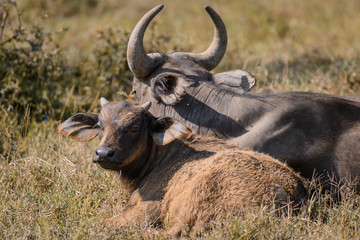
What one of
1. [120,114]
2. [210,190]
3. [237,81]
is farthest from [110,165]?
[237,81]

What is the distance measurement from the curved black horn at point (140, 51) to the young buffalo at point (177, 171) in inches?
43.0

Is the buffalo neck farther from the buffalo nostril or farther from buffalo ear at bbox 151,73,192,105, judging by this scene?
the buffalo nostril

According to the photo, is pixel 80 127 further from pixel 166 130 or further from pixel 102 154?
pixel 166 130

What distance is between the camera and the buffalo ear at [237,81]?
696 centimetres

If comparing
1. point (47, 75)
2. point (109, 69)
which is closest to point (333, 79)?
point (109, 69)

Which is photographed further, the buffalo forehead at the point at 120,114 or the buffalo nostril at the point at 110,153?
the buffalo forehead at the point at 120,114

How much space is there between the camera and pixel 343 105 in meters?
6.37

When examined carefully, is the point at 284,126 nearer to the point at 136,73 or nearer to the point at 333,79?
the point at 136,73

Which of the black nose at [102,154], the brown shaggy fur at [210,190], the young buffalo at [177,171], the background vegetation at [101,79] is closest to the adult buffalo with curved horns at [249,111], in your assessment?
the background vegetation at [101,79]

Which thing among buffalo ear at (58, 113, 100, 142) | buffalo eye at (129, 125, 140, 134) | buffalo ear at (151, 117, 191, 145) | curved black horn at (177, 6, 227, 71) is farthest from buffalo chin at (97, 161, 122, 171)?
curved black horn at (177, 6, 227, 71)

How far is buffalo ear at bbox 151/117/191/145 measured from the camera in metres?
5.29

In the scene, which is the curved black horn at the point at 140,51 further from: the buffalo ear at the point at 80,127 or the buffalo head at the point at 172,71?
the buffalo ear at the point at 80,127

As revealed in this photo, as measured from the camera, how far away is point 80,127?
19.0 feet

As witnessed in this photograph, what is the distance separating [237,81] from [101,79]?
9.43 feet
